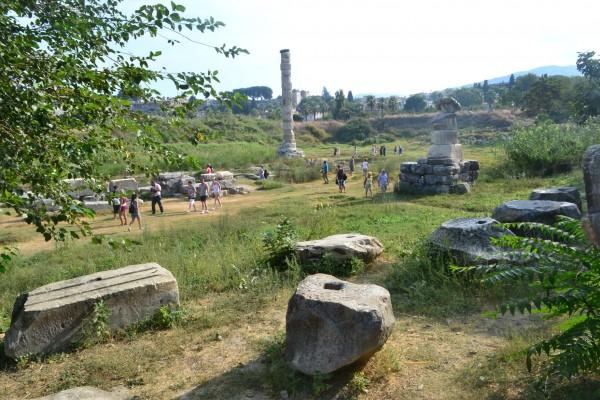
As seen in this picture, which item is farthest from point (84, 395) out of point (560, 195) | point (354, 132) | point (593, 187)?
point (354, 132)

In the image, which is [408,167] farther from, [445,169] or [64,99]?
[64,99]

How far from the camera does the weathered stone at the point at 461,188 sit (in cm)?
1531

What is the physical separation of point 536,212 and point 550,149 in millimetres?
10692

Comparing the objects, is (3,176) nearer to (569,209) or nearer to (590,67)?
(569,209)

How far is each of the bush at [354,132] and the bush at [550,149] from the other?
3922 cm

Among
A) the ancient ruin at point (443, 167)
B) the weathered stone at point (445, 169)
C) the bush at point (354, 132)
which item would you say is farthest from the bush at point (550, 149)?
the bush at point (354, 132)

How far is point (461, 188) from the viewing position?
15367mm

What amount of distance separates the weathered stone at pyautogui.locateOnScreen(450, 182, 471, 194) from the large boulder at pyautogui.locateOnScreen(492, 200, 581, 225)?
724 centimetres

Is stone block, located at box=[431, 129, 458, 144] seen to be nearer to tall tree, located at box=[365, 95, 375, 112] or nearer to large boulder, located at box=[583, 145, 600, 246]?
large boulder, located at box=[583, 145, 600, 246]

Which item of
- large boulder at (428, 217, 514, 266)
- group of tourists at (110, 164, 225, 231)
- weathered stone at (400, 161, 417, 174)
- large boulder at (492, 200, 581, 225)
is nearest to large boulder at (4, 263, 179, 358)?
large boulder at (428, 217, 514, 266)

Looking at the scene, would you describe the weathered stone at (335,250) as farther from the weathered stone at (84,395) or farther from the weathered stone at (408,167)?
the weathered stone at (408,167)

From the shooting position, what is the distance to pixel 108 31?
13.1 ft

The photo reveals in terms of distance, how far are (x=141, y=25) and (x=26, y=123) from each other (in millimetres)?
1220

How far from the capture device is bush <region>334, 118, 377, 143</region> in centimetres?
5781
